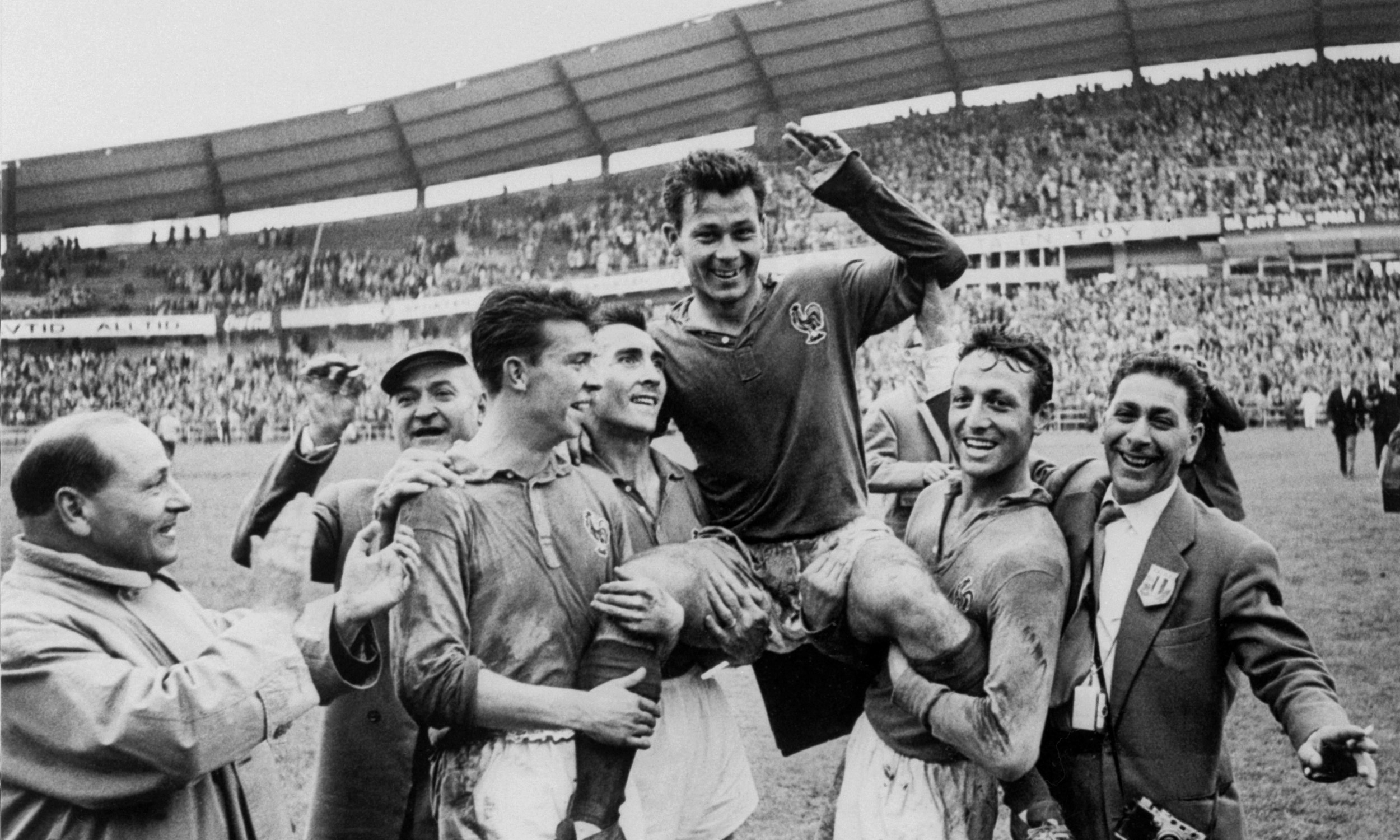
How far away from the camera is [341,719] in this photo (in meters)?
4.00

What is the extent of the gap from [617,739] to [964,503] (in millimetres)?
1338

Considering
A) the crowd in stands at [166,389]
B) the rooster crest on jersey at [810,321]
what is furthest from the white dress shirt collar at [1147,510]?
the crowd in stands at [166,389]

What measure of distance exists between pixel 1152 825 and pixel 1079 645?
524 mm

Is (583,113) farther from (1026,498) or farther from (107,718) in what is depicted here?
(107,718)

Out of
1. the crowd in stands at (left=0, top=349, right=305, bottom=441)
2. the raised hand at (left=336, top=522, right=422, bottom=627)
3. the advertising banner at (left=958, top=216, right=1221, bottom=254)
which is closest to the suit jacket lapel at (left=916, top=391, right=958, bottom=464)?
the raised hand at (left=336, top=522, right=422, bottom=627)

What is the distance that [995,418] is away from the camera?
3400 mm

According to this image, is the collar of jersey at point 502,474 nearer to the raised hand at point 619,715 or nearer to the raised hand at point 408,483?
the raised hand at point 408,483

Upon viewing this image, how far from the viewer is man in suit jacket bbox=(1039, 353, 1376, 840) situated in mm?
3213

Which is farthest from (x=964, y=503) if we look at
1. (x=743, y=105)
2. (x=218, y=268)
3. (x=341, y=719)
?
(x=218, y=268)

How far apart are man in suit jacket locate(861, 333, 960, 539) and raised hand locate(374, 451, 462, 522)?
118 inches

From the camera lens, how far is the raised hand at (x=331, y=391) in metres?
3.99

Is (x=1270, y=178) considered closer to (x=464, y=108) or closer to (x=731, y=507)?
(x=464, y=108)

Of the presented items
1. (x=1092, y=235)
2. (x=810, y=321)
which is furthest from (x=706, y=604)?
(x=1092, y=235)

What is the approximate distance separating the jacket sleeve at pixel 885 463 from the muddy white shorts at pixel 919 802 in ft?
7.58
